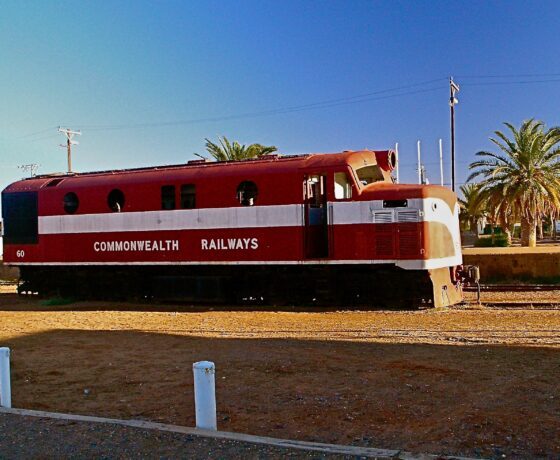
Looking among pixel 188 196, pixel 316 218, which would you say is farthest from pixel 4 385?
pixel 188 196

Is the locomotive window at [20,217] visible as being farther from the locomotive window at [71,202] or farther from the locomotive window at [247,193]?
the locomotive window at [247,193]

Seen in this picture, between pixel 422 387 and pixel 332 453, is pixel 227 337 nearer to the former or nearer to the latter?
pixel 422 387

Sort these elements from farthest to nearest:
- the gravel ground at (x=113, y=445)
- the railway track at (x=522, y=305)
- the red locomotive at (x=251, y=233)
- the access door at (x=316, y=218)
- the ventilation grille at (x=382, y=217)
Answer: the access door at (x=316, y=218) < the red locomotive at (x=251, y=233) < the ventilation grille at (x=382, y=217) < the railway track at (x=522, y=305) < the gravel ground at (x=113, y=445)

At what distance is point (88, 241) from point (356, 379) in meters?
11.8

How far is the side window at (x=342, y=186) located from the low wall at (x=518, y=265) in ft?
27.9

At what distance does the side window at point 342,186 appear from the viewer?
46.3ft

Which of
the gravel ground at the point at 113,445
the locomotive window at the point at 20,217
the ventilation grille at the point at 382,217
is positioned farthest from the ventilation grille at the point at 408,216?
the locomotive window at the point at 20,217

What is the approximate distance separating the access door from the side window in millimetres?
299

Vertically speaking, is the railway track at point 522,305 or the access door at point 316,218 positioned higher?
the access door at point 316,218

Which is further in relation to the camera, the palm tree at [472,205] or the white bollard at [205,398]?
the palm tree at [472,205]

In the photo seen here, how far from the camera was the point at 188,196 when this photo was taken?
15797 mm

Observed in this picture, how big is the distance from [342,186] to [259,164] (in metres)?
2.27

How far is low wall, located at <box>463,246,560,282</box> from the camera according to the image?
64.3 feet

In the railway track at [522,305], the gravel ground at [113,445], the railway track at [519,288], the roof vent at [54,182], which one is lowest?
the gravel ground at [113,445]
